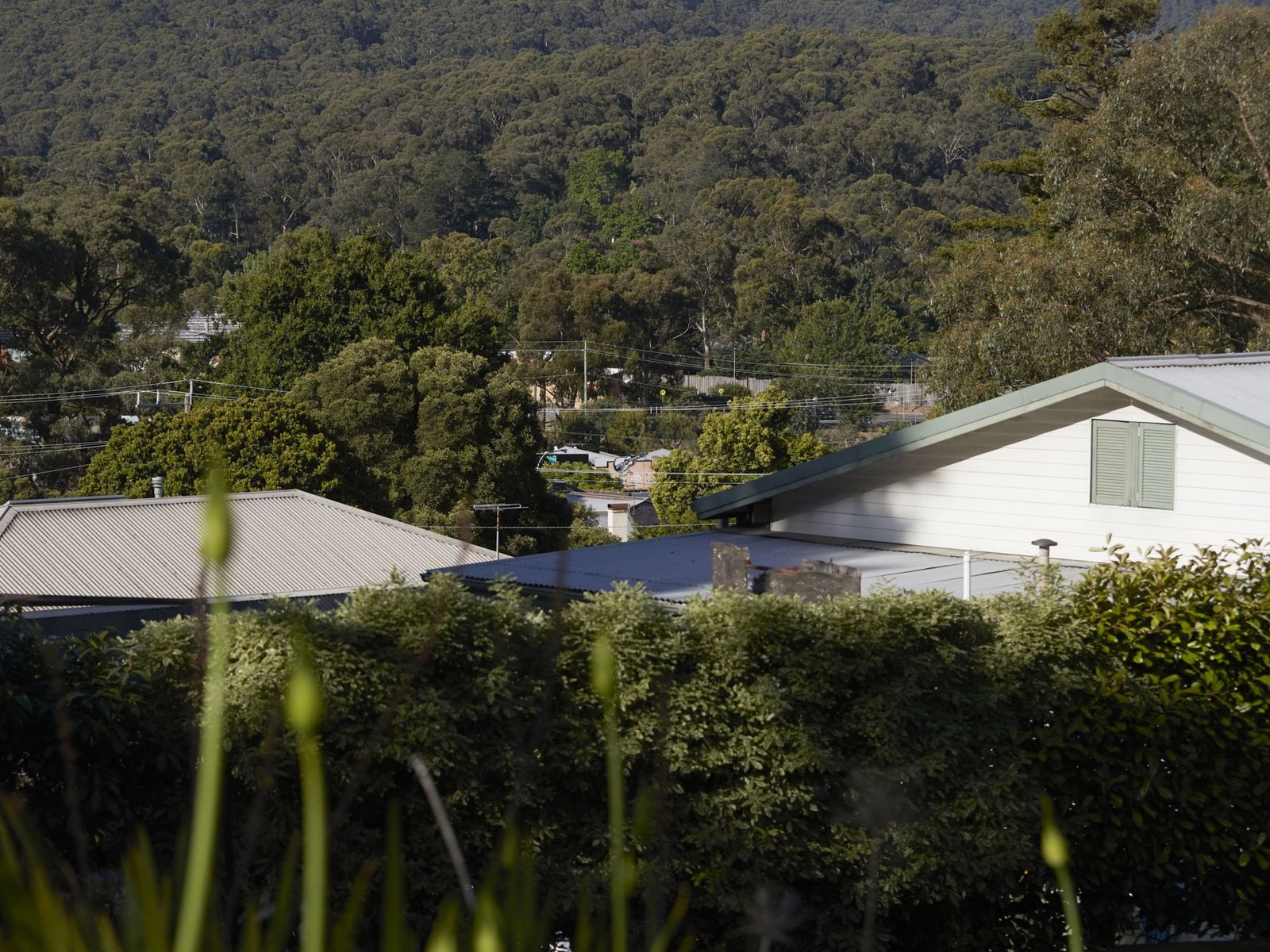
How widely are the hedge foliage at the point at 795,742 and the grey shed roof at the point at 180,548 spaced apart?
9486 mm

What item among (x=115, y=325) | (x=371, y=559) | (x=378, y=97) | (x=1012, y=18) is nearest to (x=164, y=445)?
(x=371, y=559)

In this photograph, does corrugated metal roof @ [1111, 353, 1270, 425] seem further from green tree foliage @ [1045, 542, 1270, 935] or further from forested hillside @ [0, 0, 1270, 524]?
forested hillside @ [0, 0, 1270, 524]

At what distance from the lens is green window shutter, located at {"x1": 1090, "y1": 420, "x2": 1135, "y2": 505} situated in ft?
27.0

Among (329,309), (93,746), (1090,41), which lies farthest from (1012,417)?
(329,309)

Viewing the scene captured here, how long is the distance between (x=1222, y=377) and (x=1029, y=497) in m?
1.51

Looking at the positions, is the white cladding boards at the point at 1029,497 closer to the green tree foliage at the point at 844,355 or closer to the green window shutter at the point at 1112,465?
the green window shutter at the point at 1112,465

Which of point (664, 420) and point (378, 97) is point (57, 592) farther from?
point (378, 97)

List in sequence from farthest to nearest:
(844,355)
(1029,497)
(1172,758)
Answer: (844,355) < (1029,497) < (1172,758)

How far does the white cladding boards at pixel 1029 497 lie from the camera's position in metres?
7.92

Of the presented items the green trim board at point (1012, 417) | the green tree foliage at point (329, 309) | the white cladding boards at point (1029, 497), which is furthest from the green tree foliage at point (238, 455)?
the white cladding boards at point (1029, 497)

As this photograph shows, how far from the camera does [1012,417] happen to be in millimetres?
8578

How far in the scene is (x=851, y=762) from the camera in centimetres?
523

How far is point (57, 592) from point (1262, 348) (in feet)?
45.5

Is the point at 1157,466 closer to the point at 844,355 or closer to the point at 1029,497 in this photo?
the point at 1029,497
